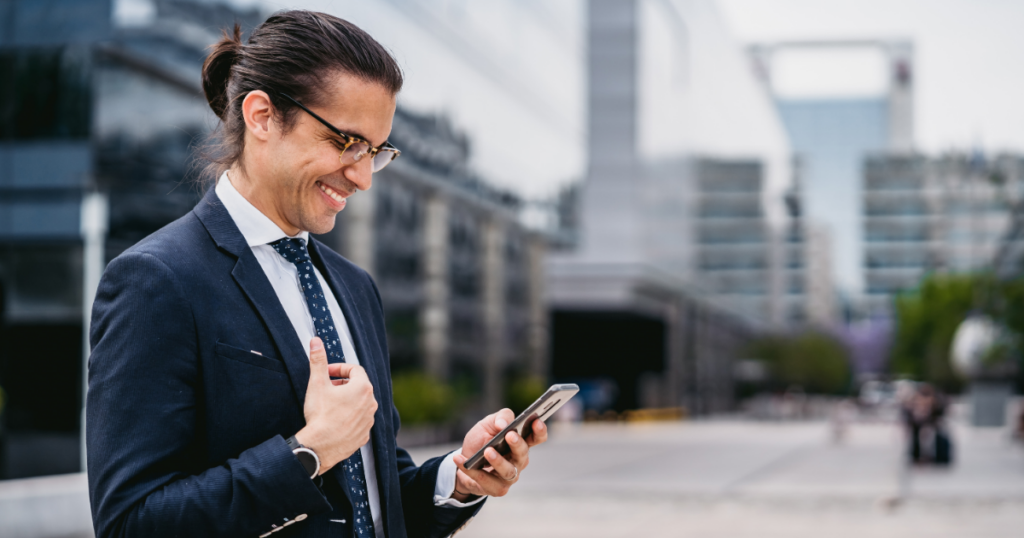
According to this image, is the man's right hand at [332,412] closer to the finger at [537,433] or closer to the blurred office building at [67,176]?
the finger at [537,433]

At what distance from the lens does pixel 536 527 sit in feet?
37.3

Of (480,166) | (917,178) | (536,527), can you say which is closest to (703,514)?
(536,527)

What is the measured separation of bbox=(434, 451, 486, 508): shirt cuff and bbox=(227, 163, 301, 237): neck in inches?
23.5

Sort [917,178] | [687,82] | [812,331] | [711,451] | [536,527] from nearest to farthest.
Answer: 1. [536,527]
2. [711,451]
3. [687,82]
4. [812,331]
5. [917,178]

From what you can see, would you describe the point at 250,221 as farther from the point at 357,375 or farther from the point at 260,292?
the point at 357,375

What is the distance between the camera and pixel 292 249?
1.98 meters

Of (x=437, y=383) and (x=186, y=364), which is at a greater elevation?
(x=186, y=364)

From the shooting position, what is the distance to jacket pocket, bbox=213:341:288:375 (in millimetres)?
1709

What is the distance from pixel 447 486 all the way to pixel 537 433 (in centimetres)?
28

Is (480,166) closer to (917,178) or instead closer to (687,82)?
(687,82)

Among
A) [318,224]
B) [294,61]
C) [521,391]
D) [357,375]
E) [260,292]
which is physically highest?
[294,61]

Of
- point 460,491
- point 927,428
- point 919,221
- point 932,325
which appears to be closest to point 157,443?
point 460,491

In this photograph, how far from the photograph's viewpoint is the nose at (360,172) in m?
1.93

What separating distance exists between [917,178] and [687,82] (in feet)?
235
